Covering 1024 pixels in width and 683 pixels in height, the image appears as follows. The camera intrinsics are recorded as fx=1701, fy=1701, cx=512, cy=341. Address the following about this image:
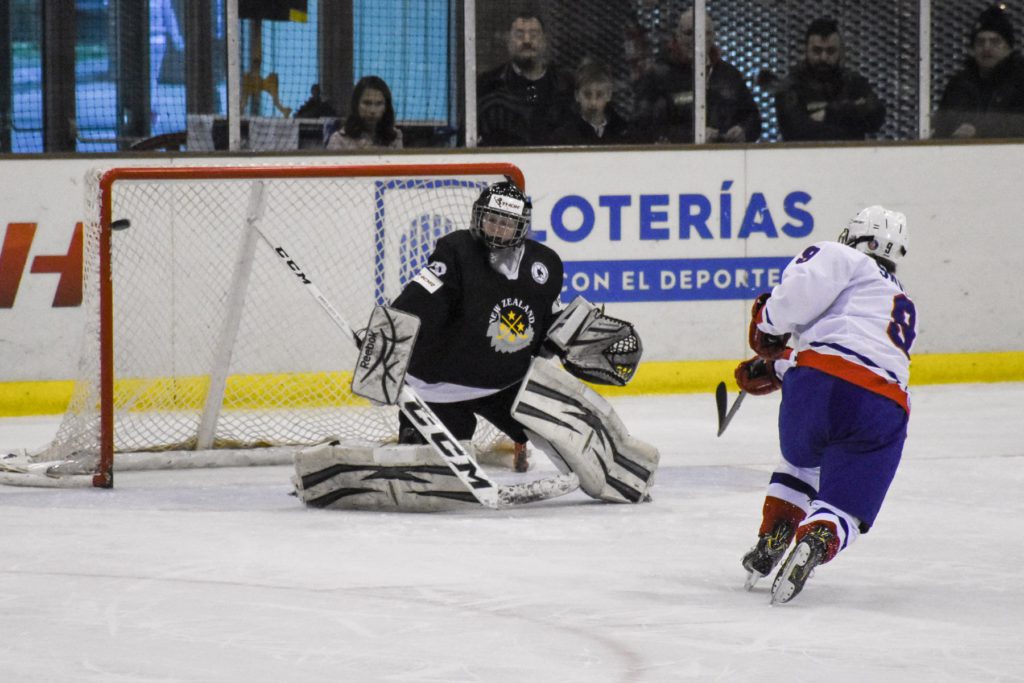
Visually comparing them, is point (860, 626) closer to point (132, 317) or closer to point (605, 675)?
point (605, 675)

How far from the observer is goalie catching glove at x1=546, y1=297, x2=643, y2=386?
4.70 metres

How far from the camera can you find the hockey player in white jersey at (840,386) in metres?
3.44

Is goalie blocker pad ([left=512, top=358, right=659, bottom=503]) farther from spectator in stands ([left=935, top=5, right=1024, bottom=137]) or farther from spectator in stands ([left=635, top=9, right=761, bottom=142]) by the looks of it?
spectator in stands ([left=935, top=5, right=1024, bottom=137])

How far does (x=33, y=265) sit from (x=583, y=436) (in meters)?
2.91

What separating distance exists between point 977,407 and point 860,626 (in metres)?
3.73

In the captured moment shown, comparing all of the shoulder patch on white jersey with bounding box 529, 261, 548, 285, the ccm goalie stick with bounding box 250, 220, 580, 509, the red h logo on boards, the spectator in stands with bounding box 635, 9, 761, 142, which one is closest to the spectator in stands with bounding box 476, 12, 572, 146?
the spectator in stands with bounding box 635, 9, 761, 142

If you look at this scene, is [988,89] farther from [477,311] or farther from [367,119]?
[477,311]

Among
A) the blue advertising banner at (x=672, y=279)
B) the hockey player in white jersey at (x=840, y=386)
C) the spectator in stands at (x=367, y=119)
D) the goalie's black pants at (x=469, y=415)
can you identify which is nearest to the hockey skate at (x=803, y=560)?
the hockey player in white jersey at (x=840, y=386)

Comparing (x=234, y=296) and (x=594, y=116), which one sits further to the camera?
(x=594, y=116)

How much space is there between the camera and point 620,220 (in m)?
7.08

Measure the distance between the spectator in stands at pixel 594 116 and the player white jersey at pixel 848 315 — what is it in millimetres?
3689

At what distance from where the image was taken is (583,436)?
4.59 meters

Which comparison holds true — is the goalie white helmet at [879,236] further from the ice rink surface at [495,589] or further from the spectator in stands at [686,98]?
the spectator in stands at [686,98]

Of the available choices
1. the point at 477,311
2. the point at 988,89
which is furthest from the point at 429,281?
the point at 988,89
